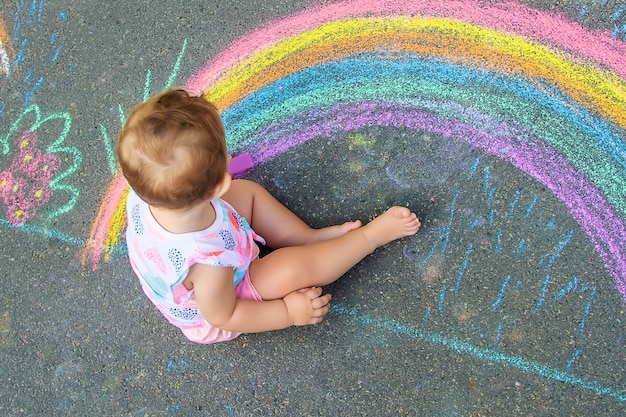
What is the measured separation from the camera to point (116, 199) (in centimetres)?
208

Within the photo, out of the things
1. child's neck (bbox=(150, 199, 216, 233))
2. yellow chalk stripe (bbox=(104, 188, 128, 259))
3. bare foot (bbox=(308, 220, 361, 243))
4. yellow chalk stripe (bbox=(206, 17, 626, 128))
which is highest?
yellow chalk stripe (bbox=(206, 17, 626, 128))

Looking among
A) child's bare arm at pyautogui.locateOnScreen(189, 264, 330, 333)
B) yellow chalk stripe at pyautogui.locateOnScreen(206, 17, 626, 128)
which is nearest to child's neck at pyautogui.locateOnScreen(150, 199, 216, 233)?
child's bare arm at pyautogui.locateOnScreen(189, 264, 330, 333)

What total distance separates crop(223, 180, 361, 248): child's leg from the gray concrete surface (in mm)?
93

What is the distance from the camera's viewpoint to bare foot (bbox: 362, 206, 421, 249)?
1.82m

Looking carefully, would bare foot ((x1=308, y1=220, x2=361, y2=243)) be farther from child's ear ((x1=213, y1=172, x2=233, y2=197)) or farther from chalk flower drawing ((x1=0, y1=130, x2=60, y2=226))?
chalk flower drawing ((x1=0, y1=130, x2=60, y2=226))

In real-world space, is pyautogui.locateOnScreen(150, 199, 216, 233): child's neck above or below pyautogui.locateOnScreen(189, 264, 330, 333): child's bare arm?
above

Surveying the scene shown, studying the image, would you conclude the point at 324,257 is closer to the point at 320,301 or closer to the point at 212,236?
the point at 320,301

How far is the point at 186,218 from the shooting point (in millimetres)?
1418

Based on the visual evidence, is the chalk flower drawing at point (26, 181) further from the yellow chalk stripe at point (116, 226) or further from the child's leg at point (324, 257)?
the child's leg at point (324, 257)

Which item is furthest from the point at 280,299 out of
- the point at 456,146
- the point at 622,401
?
the point at 622,401

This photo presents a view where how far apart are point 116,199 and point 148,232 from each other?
25.2 inches

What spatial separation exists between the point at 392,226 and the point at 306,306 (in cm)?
37

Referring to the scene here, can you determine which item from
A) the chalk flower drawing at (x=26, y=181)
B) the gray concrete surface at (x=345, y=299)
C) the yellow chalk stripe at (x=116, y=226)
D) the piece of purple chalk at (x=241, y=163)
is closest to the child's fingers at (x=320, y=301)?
the gray concrete surface at (x=345, y=299)

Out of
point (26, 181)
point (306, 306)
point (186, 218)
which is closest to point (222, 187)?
point (186, 218)
